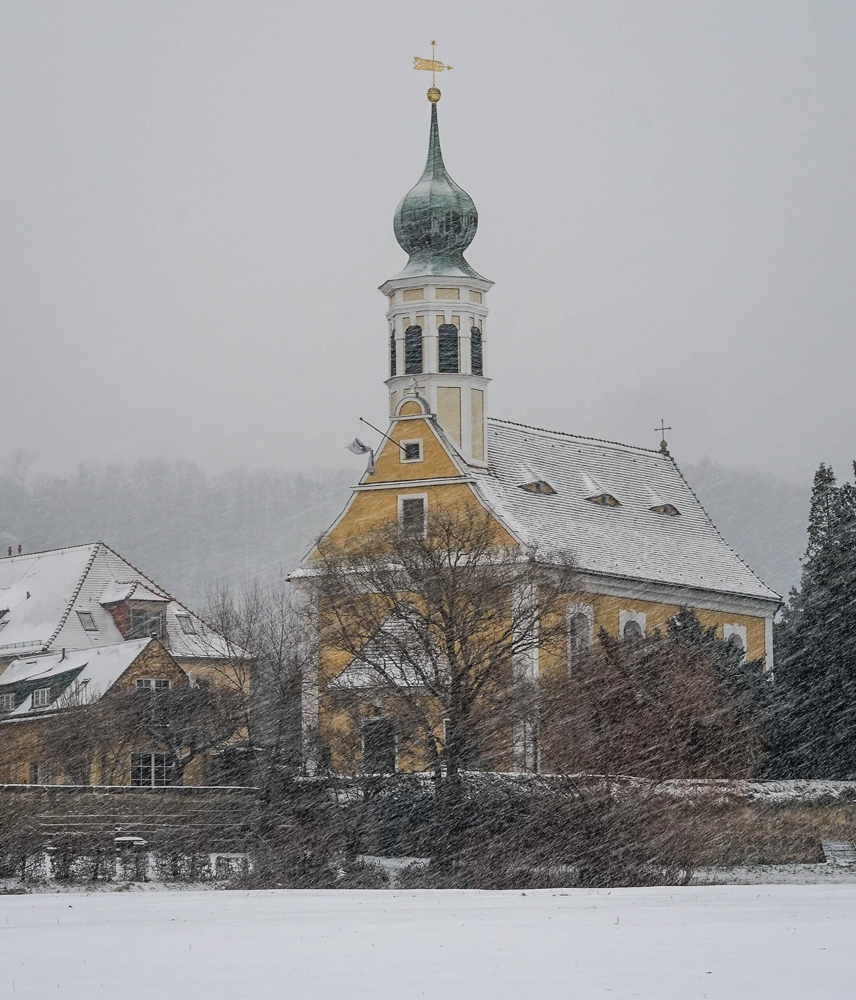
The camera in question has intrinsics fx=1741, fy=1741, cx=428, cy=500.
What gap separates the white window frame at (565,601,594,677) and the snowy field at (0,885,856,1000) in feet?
84.4

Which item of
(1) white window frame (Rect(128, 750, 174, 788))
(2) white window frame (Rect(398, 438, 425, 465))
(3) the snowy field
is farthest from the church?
(3) the snowy field

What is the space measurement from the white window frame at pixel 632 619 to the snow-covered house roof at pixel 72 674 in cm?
1473

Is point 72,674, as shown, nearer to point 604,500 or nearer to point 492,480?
point 492,480

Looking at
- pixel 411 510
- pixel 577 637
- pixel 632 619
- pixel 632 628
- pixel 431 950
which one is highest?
pixel 411 510

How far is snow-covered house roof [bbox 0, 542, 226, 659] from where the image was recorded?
60906mm

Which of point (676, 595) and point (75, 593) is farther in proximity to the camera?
point (75, 593)

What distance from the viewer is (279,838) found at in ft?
96.6

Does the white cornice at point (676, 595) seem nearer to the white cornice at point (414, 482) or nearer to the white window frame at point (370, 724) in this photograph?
the white cornice at point (414, 482)

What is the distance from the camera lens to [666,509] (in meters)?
62.6

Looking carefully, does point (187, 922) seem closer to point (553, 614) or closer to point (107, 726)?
point (553, 614)

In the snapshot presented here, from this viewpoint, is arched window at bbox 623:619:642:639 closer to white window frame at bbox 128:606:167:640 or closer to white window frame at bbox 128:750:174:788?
white window frame at bbox 128:750:174:788

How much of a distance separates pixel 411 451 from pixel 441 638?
14.9 metres

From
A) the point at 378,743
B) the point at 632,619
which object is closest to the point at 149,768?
the point at 378,743

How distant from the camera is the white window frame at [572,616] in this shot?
4530 cm
